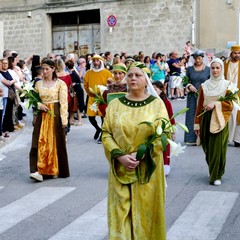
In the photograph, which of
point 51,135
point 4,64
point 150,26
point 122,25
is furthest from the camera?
point 122,25

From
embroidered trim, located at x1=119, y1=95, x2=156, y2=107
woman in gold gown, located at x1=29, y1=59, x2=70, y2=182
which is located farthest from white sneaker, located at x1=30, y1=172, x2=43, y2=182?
embroidered trim, located at x1=119, y1=95, x2=156, y2=107

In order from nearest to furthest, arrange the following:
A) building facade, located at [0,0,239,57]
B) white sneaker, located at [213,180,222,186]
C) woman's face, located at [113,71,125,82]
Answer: white sneaker, located at [213,180,222,186], woman's face, located at [113,71,125,82], building facade, located at [0,0,239,57]

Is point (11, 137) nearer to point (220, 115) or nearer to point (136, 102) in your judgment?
point (220, 115)

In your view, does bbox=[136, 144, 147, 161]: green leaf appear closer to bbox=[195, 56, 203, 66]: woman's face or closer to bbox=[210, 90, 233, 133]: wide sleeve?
bbox=[210, 90, 233, 133]: wide sleeve

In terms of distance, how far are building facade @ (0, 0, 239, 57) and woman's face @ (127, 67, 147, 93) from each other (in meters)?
22.2

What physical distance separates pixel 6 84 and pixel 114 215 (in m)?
8.56

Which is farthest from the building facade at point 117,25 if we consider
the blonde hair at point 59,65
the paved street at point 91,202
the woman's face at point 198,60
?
the paved street at point 91,202

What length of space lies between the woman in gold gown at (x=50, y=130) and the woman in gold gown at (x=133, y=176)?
4.17 meters

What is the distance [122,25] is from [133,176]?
23922 millimetres

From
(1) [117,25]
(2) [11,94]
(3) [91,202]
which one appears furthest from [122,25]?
(3) [91,202]

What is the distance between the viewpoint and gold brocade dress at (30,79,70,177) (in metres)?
8.98

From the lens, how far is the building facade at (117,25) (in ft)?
88.7

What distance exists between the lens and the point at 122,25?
28.2 meters

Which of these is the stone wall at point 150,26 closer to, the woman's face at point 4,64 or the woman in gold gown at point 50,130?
the woman's face at point 4,64
